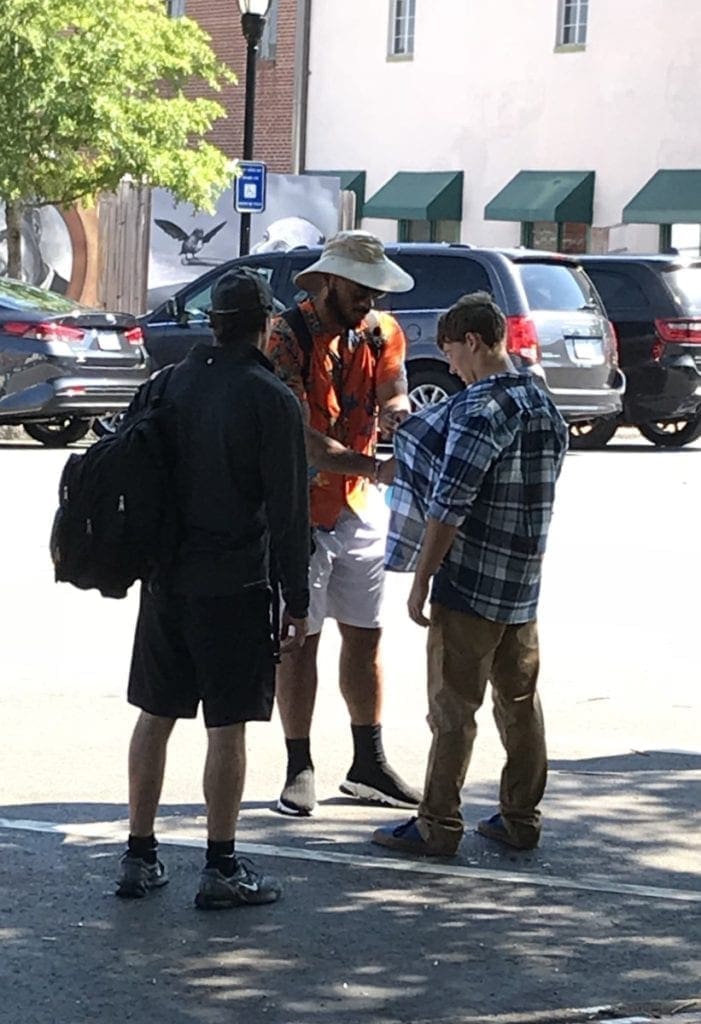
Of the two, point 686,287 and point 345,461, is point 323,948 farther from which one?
point 686,287

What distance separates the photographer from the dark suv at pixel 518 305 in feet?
64.8

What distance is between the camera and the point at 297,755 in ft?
23.4

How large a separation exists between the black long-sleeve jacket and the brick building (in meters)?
35.6

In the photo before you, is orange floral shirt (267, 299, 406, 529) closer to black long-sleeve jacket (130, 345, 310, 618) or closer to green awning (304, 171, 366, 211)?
black long-sleeve jacket (130, 345, 310, 618)

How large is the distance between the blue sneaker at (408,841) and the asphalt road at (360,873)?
0.07 metres

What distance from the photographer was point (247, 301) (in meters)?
6.05

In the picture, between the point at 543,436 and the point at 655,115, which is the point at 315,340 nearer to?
the point at 543,436

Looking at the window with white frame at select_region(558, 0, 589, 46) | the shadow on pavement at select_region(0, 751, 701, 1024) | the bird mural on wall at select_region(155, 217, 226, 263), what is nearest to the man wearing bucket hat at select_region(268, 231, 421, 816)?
the shadow on pavement at select_region(0, 751, 701, 1024)

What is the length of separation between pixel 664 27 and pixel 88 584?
3040 centimetres

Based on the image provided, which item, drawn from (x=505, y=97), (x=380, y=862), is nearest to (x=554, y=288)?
(x=380, y=862)

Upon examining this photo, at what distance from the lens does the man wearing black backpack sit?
5.93m

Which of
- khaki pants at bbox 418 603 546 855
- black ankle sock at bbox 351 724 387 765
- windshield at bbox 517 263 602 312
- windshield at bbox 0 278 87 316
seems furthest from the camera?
windshield at bbox 517 263 602 312

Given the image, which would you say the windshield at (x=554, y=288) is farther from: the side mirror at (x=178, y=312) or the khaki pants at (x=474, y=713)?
the khaki pants at (x=474, y=713)

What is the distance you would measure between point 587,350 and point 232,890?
48.8 ft
